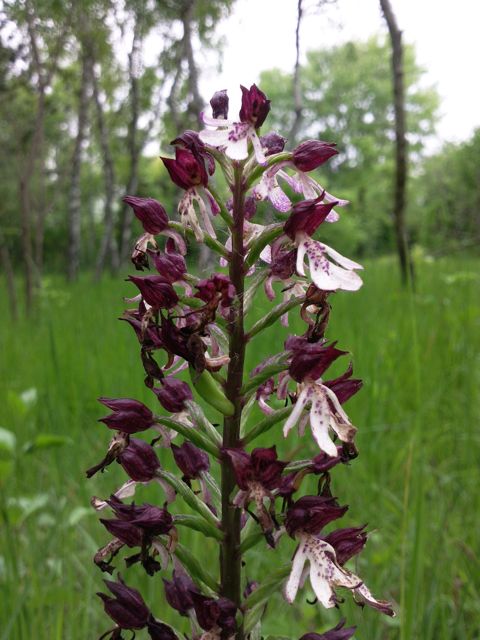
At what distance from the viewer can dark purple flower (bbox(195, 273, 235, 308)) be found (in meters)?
0.93

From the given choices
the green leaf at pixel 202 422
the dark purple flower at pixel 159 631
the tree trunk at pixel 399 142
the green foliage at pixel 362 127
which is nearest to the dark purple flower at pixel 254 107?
the green leaf at pixel 202 422

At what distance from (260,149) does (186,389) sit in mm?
416

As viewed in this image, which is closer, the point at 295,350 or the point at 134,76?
the point at 295,350

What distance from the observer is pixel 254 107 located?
3.43ft

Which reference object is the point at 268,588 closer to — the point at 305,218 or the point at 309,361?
the point at 309,361

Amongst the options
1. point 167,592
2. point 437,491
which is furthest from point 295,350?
point 437,491

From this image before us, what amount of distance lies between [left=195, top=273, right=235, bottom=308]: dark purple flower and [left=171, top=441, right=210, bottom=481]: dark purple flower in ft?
0.97

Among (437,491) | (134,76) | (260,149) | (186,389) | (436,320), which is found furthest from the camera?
(134,76)

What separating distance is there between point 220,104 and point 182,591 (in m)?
0.81

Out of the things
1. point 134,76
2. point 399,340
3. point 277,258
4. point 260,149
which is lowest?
point 399,340

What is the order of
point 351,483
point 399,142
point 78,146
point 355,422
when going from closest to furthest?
point 351,483 → point 355,422 → point 399,142 → point 78,146

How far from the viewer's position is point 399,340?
386cm

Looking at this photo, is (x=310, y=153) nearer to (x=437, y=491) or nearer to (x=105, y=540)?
(x=105, y=540)

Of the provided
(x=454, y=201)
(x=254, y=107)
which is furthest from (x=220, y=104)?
(x=454, y=201)
